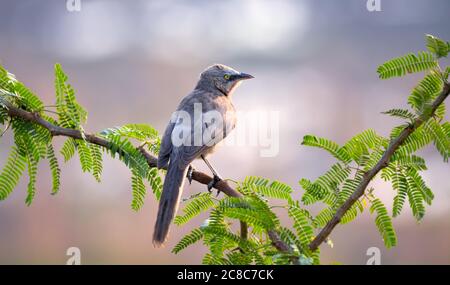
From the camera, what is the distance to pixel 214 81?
635 centimetres

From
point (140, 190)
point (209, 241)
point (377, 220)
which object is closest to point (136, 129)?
point (140, 190)

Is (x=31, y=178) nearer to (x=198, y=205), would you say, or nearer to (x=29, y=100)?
(x=29, y=100)

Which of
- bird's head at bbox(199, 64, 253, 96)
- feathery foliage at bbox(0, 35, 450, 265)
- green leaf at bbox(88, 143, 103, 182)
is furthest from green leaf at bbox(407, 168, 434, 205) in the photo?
bird's head at bbox(199, 64, 253, 96)

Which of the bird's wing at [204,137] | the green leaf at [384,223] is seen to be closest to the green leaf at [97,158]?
the bird's wing at [204,137]

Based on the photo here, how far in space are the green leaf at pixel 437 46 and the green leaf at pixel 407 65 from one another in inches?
1.3

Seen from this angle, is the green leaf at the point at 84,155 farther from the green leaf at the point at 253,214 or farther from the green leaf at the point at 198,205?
the green leaf at the point at 253,214

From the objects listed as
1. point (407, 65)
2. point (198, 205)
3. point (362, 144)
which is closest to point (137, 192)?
point (198, 205)

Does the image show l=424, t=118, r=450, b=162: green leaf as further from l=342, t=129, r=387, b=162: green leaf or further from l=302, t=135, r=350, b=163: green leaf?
l=302, t=135, r=350, b=163: green leaf

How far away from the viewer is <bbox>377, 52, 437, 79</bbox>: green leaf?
2.49 metres

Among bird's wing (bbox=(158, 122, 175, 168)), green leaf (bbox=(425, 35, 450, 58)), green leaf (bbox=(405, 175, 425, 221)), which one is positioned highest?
bird's wing (bbox=(158, 122, 175, 168))

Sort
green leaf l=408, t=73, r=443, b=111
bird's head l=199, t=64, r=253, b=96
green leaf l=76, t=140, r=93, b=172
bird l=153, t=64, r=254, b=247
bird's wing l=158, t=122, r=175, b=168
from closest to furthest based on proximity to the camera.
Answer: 1. green leaf l=408, t=73, r=443, b=111
2. green leaf l=76, t=140, r=93, b=172
3. bird l=153, t=64, r=254, b=247
4. bird's wing l=158, t=122, r=175, b=168
5. bird's head l=199, t=64, r=253, b=96

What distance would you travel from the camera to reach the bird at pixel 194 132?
3168mm

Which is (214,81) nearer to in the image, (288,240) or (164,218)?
(164,218)

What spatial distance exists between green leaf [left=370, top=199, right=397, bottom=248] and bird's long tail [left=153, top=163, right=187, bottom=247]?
1.01m
